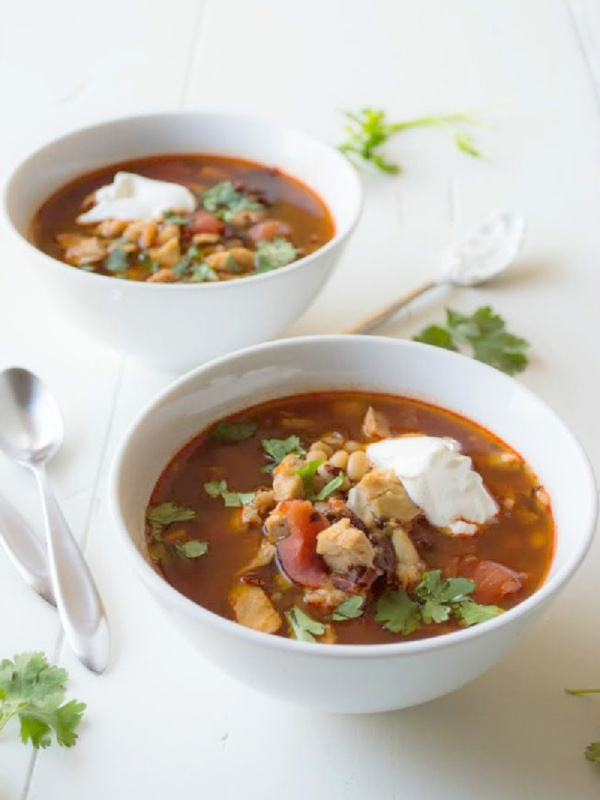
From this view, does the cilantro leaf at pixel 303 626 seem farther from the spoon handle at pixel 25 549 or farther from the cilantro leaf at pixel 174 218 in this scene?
the cilantro leaf at pixel 174 218

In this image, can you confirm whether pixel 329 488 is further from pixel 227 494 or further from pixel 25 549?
pixel 25 549

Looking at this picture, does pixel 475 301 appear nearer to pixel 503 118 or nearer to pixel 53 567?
pixel 503 118

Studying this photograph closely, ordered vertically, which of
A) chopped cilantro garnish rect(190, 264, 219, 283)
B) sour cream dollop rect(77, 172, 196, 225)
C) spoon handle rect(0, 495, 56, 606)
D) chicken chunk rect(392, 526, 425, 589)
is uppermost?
chicken chunk rect(392, 526, 425, 589)

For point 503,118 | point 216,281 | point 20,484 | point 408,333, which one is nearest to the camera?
point 20,484

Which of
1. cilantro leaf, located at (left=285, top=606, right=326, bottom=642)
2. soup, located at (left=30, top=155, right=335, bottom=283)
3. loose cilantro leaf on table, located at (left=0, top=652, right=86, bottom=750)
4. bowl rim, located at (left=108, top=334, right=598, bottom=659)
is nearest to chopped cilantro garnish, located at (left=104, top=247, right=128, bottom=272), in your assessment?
soup, located at (left=30, top=155, right=335, bottom=283)

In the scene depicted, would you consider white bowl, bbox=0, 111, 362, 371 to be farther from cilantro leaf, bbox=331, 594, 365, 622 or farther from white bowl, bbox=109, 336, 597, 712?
cilantro leaf, bbox=331, 594, 365, 622

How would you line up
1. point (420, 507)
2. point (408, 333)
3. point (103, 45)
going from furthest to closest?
point (103, 45) → point (408, 333) → point (420, 507)

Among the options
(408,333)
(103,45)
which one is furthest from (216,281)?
(103,45)
